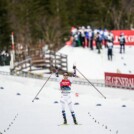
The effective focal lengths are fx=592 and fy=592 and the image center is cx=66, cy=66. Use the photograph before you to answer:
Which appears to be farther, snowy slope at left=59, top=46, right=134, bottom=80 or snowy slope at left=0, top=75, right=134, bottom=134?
snowy slope at left=59, top=46, right=134, bottom=80

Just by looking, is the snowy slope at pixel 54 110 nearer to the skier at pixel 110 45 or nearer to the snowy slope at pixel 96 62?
the snowy slope at pixel 96 62

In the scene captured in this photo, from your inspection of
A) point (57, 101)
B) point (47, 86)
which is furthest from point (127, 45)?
point (57, 101)

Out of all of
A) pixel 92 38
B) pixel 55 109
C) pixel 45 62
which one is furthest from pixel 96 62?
pixel 55 109

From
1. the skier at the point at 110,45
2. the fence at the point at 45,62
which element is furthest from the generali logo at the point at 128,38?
the fence at the point at 45,62

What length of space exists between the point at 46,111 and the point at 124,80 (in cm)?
485

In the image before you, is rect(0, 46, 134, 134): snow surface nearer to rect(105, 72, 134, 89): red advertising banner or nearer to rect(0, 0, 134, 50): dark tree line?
rect(105, 72, 134, 89): red advertising banner

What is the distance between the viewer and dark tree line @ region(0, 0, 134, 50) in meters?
75.2

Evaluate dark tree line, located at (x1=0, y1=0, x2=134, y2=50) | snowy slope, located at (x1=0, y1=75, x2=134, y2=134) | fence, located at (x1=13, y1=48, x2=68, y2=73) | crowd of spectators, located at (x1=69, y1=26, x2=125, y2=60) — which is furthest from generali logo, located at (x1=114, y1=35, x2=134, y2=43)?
dark tree line, located at (x1=0, y1=0, x2=134, y2=50)

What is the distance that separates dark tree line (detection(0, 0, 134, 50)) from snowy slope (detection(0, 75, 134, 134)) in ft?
143

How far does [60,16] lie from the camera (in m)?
81.6

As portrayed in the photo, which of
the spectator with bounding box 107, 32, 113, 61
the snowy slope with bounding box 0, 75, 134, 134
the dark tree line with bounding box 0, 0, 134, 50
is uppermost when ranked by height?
the dark tree line with bounding box 0, 0, 134, 50

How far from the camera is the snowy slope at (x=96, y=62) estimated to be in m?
38.6

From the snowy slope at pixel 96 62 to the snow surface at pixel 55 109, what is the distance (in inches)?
361

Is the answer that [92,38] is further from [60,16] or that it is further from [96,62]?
[60,16]
